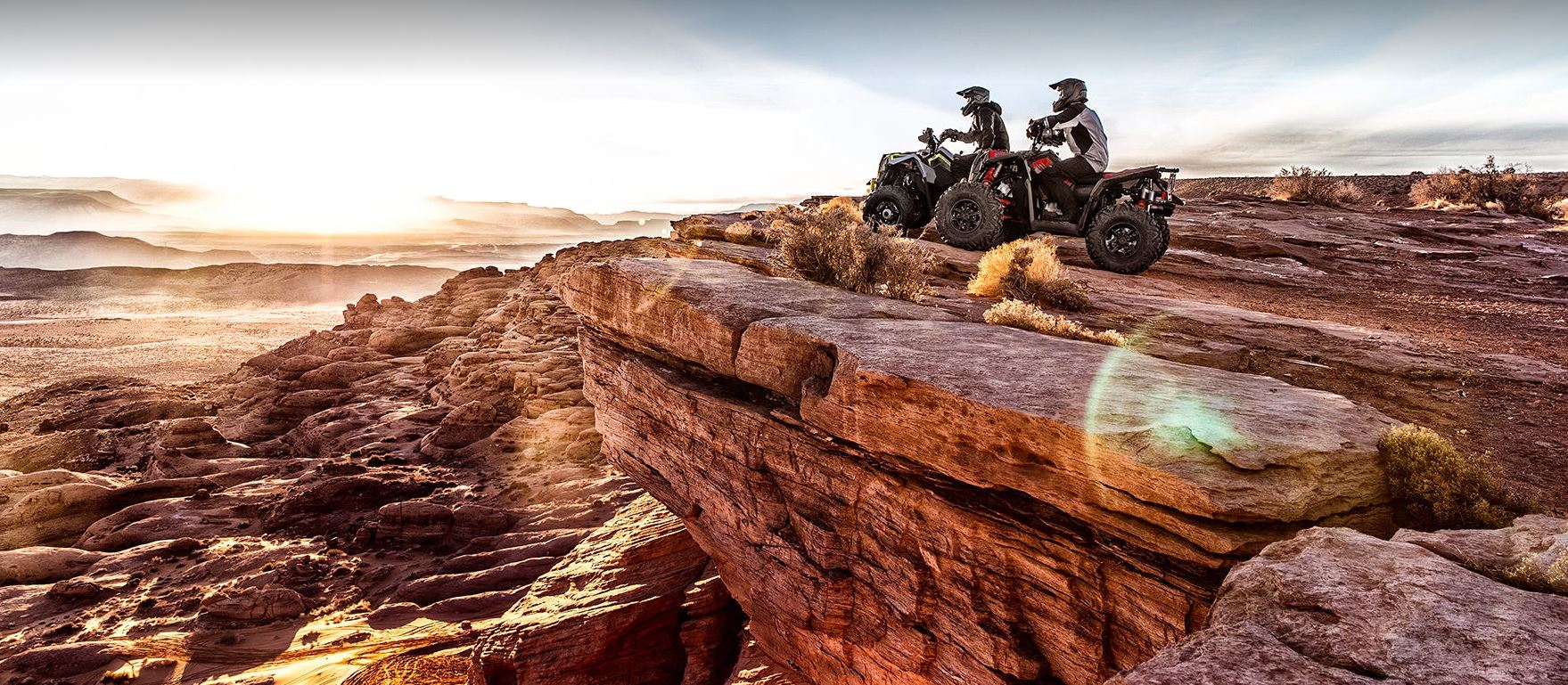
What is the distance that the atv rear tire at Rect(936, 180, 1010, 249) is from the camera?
1343 centimetres

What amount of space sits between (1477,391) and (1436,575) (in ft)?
14.2

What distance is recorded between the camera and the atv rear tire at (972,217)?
1343 cm

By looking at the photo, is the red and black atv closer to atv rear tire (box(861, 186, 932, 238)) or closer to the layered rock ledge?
atv rear tire (box(861, 186, 932, 238))

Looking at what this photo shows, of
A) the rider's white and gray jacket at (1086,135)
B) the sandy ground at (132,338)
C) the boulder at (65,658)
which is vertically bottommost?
the boulder at (65,658)

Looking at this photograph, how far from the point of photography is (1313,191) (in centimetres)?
2669

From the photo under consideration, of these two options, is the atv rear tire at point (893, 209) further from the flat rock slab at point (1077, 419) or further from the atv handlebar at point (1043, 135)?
the flat rock slab at point (1077, 419)

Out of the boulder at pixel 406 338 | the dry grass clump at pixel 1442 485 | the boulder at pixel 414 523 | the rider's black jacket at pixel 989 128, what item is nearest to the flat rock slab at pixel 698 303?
the dry grass clump at pixel 1442 485

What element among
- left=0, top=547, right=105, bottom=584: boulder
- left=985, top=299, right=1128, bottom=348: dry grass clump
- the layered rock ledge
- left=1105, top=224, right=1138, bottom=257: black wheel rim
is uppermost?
left=1105, top=224, right=1138, bottom=257: black wheel rim

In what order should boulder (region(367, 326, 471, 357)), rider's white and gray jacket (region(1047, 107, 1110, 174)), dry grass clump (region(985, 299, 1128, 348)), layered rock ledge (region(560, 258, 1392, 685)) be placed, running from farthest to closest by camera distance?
boulder (region(367, 326, 471, 357)), rider's white and gray jacket (region(1047, 107, 1110, 174)), dry grass clump (region(985, 299, 1128, 348)), layered rock ledge (region(560, 258, 1392, 685))

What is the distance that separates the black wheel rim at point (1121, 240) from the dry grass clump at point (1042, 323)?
497 centimetres

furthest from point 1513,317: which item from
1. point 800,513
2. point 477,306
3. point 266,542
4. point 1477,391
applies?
point 477,306

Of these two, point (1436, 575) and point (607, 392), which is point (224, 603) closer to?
point (607, 392)

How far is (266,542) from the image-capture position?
44.8 feet

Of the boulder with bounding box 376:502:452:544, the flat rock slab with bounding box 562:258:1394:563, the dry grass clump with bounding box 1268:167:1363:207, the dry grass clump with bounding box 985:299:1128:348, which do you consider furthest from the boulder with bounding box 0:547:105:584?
the dry grass clump with bounding box 1268:167:1363:207
